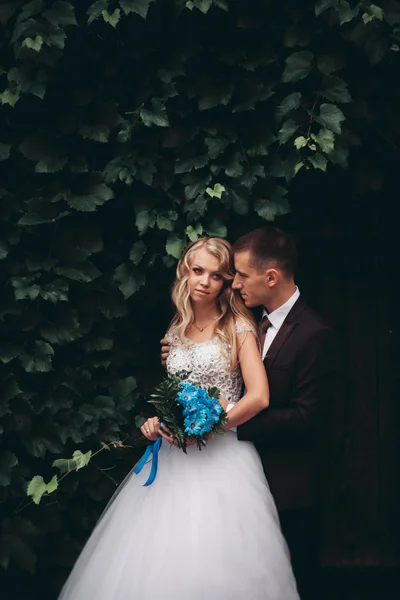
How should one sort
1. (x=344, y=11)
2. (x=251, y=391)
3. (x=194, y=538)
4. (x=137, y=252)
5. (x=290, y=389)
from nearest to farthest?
(x=194, y=538), (x=251, y=391), (x=290, y=389), (x=344, y=11), (x=137, y=252)

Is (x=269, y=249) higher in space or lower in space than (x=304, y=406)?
higher

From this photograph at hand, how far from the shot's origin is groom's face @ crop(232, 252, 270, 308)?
11.2 feet

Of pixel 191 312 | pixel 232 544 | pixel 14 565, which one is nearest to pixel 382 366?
pixel 191 312

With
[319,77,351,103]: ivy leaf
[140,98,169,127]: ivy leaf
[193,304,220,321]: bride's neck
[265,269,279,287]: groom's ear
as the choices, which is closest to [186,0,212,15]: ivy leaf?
[140,98,169,127]: ivy leaf

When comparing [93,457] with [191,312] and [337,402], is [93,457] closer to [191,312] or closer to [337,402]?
[191,312]

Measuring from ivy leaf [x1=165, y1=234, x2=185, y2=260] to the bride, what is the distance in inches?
4.1

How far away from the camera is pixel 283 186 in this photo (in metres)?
3.93

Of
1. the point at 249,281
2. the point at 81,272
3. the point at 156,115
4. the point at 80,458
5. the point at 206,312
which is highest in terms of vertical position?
the point at 156,115

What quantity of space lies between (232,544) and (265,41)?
94.1 inches

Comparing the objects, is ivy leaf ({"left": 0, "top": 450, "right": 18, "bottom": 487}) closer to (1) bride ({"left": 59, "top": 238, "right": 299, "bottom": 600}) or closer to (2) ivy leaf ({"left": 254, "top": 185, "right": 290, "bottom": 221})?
(1) bride ({"left": 59, "top": 238, "right": 299, "bottom": 600})

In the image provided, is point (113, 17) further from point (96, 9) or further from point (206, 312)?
point (206, 312)

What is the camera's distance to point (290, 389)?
3.37 metres

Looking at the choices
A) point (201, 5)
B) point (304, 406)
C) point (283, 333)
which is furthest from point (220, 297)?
point (201, 5)

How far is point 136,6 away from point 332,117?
1.07 meters
